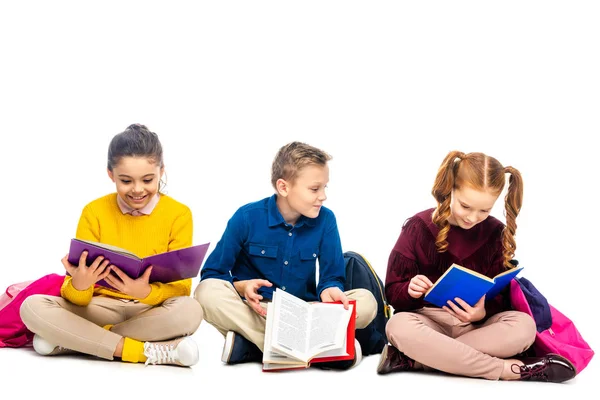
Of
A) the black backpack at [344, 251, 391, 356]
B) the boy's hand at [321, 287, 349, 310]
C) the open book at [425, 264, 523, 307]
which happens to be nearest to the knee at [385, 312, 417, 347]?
the open book at [425, 264, 523, 307]

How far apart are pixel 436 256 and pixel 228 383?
105 centimetres

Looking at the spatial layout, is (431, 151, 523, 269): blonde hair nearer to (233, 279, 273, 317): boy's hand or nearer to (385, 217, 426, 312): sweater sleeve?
(385, 217, 426, 312): sweater sleeve

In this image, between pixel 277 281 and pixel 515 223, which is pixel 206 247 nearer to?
pixel 277 281

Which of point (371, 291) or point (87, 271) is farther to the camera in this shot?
point (371, 291)

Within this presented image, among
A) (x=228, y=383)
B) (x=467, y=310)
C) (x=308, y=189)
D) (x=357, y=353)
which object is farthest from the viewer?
(x=308, y=189)

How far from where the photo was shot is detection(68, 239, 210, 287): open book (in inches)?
131

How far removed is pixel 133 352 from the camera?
11.5 ft

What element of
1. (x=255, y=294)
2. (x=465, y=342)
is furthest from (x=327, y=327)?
(x=465, y=342)

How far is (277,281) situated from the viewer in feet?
12.5

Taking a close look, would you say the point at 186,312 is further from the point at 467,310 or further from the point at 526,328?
the point at 526,328

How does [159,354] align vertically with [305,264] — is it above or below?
below

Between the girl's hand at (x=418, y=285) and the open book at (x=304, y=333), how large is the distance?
0.82 feet

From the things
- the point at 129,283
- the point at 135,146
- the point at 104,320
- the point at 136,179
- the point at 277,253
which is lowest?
the point at 104,320

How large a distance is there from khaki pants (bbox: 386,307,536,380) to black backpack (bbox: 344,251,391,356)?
32cm
